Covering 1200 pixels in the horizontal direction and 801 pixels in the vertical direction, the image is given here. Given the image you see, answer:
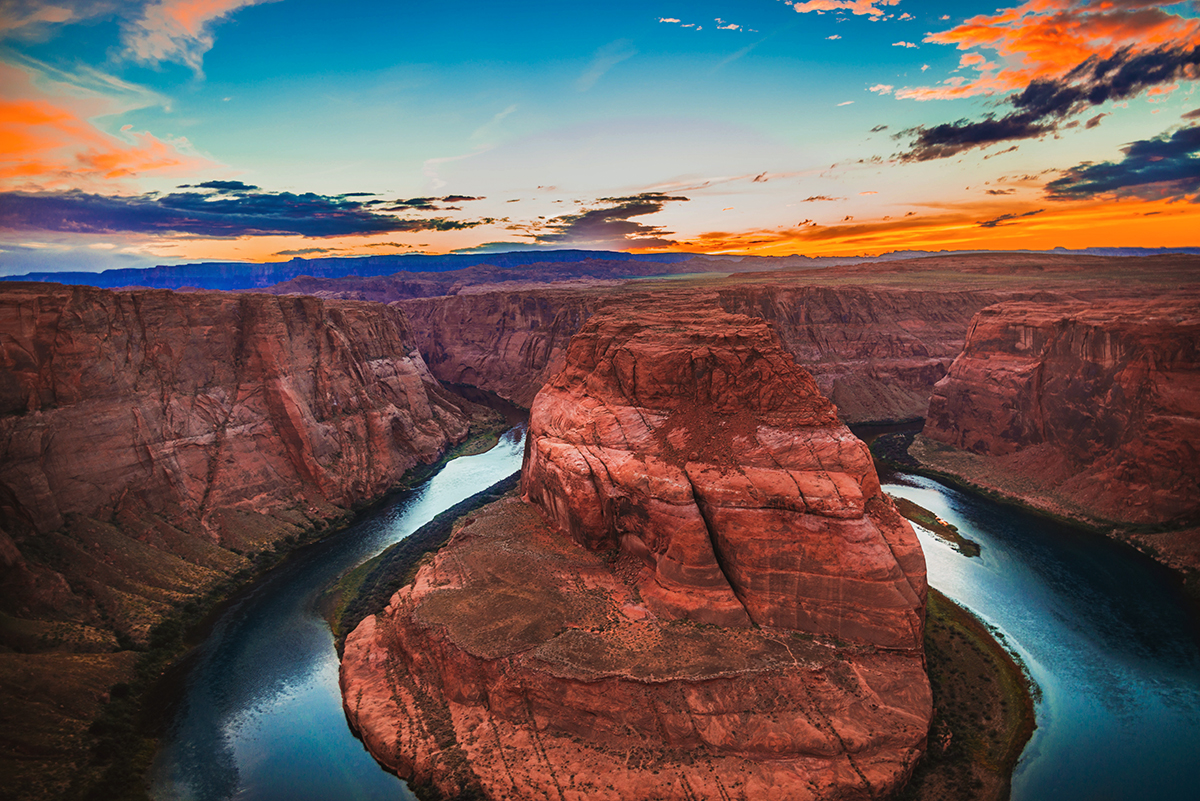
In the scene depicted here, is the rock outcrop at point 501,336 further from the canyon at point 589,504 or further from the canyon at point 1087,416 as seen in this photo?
the canyon at point 1087,416

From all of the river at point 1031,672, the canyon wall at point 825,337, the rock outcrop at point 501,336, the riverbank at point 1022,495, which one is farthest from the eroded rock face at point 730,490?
the rock outcrop at point 501,336

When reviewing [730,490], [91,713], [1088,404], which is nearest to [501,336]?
[1088,404]

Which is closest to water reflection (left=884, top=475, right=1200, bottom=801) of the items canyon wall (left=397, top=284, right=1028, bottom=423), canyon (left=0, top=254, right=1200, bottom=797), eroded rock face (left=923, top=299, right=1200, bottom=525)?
canyon (left=0, top=254, right=1200, bottom=797)

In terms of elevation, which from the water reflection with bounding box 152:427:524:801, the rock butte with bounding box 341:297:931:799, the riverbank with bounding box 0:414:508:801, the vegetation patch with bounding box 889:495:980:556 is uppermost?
the rock butte with bounding box 341:297:931:799

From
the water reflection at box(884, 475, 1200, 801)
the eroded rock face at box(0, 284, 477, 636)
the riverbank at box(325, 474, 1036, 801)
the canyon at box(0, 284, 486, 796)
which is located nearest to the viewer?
the riverbank at box(325, 474, 1036, 801)

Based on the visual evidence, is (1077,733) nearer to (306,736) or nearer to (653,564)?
(653,564)

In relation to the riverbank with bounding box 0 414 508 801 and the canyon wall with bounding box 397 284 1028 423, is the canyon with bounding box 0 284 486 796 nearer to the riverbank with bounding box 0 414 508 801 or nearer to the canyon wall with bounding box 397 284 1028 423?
the riverbank with bounding box 0 414 508 801
